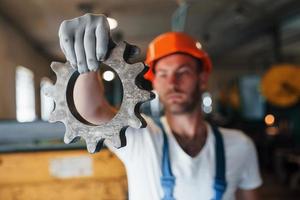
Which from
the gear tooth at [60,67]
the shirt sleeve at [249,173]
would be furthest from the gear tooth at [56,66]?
the shirt sleeve at [249,173]

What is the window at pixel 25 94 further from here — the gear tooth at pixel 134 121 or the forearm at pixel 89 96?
the gear tooth at pixel 134 121

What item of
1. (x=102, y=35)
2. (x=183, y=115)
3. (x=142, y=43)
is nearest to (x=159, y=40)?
(x=183, y=115)

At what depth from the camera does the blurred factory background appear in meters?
1.50

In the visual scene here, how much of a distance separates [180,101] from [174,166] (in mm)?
198

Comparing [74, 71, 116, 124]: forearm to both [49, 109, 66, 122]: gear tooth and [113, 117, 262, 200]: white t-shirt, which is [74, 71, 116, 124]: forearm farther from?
[49, 109, 66, 122]: gear tooth

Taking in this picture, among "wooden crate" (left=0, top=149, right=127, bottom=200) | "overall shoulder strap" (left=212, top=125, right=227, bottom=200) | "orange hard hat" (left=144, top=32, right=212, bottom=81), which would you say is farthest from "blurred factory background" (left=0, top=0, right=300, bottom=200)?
"overall shoulder strap" (left=212, top=125, right=227, bottom=200)

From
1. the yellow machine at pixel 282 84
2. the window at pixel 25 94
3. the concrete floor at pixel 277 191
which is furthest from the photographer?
the window at pixel 25 94

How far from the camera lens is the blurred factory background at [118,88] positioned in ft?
4.91

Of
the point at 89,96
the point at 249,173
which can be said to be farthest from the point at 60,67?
the point at 249,173

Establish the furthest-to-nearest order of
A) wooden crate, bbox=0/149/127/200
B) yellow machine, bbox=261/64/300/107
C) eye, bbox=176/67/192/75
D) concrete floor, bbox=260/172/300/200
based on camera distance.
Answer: concrete floor, bbox=260/172/300/200, yellow machine, bbox=261/64/300/107, wooden crate, bbox=0/149/127/200, eye, bbox=176/67/192/75

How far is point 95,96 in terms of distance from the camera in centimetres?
103

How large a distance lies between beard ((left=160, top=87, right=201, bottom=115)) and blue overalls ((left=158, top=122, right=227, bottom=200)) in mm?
83

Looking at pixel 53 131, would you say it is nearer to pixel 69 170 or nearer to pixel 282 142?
pixel 69 170

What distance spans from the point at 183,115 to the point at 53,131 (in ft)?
1.98
